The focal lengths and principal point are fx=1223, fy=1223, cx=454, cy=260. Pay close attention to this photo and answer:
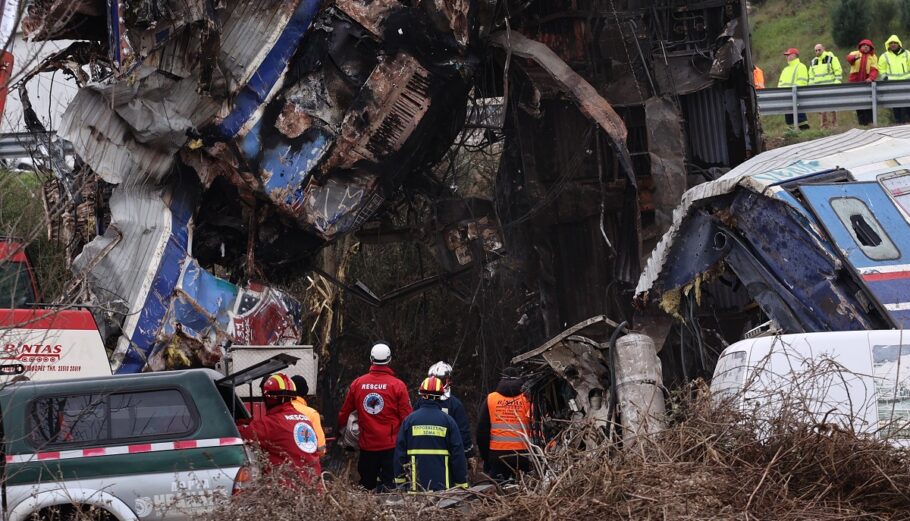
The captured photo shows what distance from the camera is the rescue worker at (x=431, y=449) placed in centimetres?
895

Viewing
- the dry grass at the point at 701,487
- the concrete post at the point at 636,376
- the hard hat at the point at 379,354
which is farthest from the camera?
the hard hat at the point at 379,354

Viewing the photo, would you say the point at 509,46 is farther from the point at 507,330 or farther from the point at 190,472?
the point at 190,472

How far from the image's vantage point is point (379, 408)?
1042 cm

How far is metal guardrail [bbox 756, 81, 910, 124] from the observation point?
21609 mm

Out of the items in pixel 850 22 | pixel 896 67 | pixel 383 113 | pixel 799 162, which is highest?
pixel 850 22

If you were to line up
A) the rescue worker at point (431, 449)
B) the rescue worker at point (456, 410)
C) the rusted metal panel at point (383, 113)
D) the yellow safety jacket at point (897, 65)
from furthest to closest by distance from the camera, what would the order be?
the yellow safety jacket at point (897, 65), the rusted metal panel at point (383, 113), the rescue worker at point (456, 410), the rescue worker at point (431, 449)

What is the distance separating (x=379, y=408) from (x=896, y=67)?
647 inches

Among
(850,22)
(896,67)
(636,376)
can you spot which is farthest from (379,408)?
(850,22)

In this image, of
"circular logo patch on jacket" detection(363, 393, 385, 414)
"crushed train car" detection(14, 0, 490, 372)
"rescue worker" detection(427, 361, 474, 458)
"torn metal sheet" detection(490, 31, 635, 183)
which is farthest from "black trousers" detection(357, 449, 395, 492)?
"torn metal sheet" detection(490, 31, 635, 183)

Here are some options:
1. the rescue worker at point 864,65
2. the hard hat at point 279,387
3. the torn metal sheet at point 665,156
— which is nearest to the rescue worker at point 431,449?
the hard hat at point 279,387

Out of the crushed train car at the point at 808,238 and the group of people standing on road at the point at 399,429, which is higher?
the crushed train car at the point at 808,238

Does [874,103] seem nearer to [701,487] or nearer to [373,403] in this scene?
[373,403]

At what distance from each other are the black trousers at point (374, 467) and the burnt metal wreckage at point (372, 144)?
4.79ft

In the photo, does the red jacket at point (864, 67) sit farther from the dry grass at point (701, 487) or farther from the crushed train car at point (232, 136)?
the dry grass at point (701, 487)
